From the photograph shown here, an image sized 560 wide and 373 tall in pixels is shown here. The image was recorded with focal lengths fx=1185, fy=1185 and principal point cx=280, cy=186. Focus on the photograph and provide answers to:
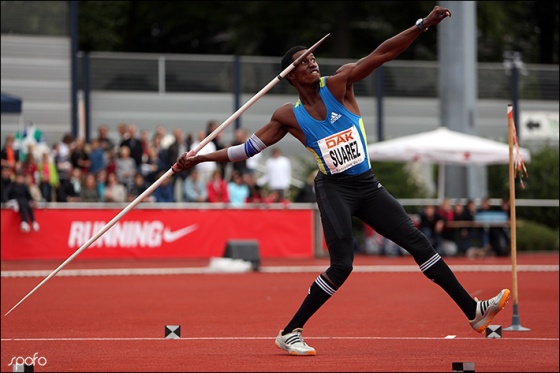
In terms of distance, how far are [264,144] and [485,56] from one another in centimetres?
3470

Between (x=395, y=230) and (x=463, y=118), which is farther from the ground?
(x=463, y=118)

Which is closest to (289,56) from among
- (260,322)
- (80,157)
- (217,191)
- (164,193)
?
(260,322)

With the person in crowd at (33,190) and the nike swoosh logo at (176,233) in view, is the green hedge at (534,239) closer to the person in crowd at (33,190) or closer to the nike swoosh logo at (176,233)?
the nike swoosh logo at (176,233)

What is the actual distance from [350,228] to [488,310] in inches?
51.7

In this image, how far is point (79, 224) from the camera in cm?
2425

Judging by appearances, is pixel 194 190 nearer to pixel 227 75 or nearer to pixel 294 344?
pixel 227 75

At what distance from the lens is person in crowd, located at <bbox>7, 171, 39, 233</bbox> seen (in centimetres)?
2359

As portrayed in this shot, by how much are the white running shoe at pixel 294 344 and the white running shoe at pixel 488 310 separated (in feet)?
4.52

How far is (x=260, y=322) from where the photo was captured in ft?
44.7

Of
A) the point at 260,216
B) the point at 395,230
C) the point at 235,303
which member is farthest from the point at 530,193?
the point at 395,230

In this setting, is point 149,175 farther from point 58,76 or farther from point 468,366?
point 468,366

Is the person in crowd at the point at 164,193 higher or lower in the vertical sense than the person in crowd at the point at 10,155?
lower

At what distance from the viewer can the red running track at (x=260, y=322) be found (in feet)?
30.7
